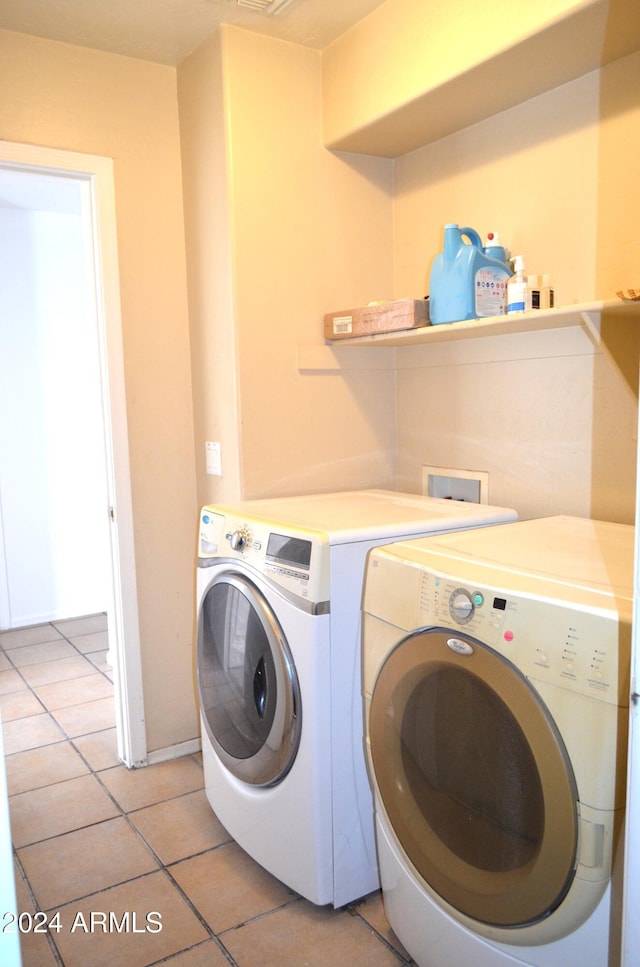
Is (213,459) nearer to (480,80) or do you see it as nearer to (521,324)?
(521,324)

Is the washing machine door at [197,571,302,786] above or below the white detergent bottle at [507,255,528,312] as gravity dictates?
below

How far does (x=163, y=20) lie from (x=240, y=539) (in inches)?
59.2

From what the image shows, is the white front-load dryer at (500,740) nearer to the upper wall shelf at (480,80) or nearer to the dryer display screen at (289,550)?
the dryer display screen at (289,550)

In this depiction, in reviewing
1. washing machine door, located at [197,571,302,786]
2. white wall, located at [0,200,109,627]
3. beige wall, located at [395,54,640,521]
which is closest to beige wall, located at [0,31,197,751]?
washing machine door, located at [197,571,302,786]

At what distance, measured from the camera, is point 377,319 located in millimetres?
2092

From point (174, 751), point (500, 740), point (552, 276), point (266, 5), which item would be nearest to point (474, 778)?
point (500, 740)

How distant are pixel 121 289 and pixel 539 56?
1.38 m

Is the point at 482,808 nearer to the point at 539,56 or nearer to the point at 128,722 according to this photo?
the point at 128,722

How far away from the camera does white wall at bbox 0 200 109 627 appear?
3.83m

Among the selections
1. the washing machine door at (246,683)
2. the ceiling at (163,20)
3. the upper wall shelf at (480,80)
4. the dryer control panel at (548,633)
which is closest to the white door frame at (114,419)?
the ceiling at (163,20)

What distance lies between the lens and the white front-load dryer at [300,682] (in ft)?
5.24

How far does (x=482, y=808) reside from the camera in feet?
4.12

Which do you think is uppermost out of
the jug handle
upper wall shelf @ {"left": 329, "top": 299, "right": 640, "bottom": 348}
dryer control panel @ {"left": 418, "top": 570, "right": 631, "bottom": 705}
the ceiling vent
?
the ceiling vent

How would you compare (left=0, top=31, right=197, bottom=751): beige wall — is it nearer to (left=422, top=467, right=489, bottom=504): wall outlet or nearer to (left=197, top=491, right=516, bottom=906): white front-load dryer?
(left=197, top=491, right=516, bottom=906): white front-load dryer
